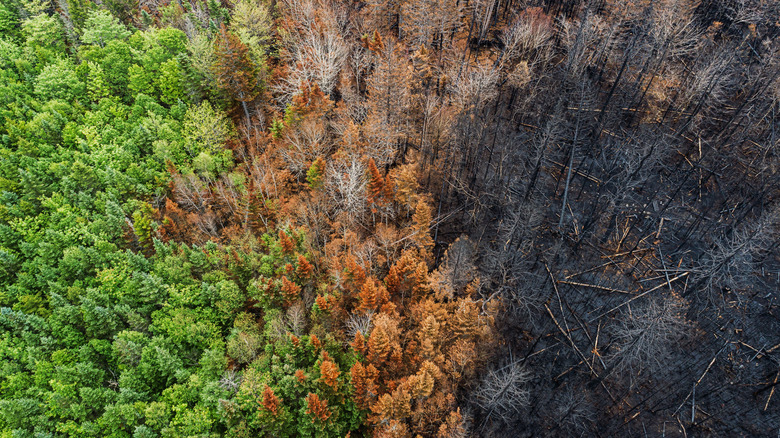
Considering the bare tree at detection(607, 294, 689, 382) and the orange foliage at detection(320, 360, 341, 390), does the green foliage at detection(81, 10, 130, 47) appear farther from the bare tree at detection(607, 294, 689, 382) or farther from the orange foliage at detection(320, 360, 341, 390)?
the bare tree at detection(607, 294, 689, 382)

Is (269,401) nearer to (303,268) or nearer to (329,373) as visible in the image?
(329,373)

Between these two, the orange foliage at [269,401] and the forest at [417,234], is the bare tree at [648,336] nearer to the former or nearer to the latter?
the forest at [417,234]

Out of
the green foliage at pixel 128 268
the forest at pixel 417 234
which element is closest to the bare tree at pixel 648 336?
the forest at pixel 417 234

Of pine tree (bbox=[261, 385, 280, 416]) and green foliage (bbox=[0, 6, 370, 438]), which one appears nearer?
pine tree (bbox=[261, 385, 280, 416])

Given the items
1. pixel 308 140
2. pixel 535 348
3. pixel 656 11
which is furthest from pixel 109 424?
pixel 656 11

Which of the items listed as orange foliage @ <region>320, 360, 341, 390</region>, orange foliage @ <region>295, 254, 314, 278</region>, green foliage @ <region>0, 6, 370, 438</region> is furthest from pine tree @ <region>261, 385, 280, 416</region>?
orange foliage @ <region>295, 254, 314, 278</region>

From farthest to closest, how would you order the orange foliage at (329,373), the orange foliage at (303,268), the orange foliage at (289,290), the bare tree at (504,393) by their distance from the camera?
the orange foliage at (303,268), the orange foliage at (289,290), the orange foliage at (329,373), the bare tree at (504,393)

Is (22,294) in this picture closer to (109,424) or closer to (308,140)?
(109,424)

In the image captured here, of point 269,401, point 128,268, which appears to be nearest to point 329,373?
point 269,401
